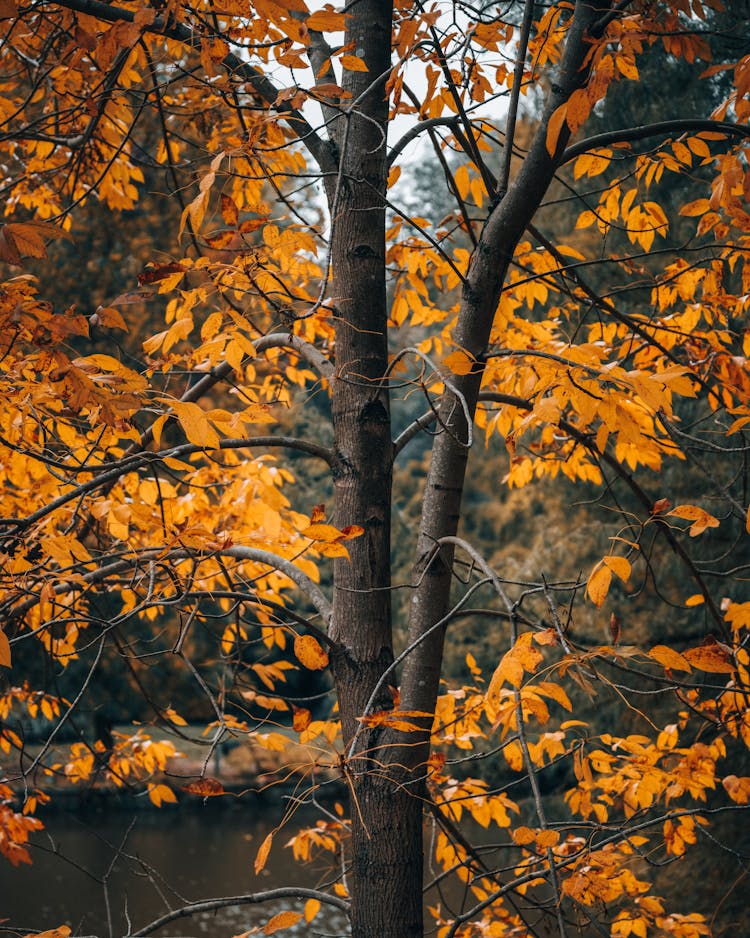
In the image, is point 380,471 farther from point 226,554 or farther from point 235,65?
point 235,65

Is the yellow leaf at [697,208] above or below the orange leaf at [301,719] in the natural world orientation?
above

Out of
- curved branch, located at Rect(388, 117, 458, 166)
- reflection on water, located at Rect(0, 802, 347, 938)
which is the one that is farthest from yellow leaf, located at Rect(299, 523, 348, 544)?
reflection on water, located at Rect(0, 802, 347, 938)

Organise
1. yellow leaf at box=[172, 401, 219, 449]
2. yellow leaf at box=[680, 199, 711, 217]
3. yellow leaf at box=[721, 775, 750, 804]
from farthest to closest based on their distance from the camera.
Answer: yellow leaf at box=[721, 775, 750, 804], yellow leaf at box=[680, 199, 711, 217], yellow leaf at box=[172, 401, 219, 449]

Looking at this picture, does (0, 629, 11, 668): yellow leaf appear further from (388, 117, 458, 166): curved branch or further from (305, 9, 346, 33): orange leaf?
(388, 117, 458, 166): curved branch

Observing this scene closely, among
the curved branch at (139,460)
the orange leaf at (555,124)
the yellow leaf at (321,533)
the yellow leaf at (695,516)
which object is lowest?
the yellow leaf at (321,533)

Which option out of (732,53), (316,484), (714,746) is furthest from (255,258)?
(316,484)

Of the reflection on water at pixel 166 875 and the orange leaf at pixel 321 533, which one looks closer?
the orange leaf at pixel 321 533

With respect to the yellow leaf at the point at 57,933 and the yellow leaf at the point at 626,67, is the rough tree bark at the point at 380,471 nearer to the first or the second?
the yellow leaf at the point at 626,67

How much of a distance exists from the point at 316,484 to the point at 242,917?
658 centimetres

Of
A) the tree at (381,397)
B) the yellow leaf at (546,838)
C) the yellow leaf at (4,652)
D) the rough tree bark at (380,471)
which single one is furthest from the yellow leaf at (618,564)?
the yellow leaf at (4,652)

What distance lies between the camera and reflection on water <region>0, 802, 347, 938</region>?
25.3ft

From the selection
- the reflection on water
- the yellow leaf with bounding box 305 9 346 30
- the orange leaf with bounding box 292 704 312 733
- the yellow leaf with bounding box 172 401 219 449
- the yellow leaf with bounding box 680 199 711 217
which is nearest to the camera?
the yellow leaf with bounding box 172 401 219 449

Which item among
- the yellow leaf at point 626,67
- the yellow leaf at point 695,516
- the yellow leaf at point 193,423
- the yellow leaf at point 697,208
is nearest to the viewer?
the yellow leaf at point 193,423

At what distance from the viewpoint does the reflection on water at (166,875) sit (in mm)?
7711
